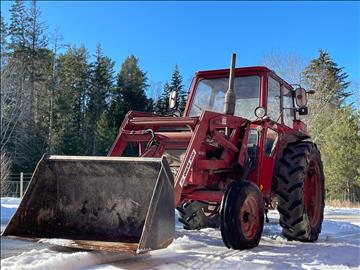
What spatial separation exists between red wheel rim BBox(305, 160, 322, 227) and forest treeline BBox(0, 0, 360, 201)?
6.81 metres

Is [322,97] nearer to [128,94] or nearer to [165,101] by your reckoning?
[165,101]

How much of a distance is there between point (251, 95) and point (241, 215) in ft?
6.79

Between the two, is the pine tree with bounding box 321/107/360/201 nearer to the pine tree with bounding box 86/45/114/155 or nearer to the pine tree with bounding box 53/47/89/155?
the pine tree with bounding box 53/47/89/155

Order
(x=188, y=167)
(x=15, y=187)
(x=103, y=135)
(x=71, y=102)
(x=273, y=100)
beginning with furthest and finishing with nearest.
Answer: (x=71, y=102) < (x=103, y=135) < (x=15, y=187) < (x=273, y=100) < (x=188, y=167)

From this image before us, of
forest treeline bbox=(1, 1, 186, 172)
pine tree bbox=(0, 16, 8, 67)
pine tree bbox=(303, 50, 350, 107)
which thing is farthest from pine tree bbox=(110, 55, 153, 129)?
pine tree bbox=(303, 50, 350, 107)

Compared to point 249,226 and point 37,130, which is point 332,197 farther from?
point 37,130

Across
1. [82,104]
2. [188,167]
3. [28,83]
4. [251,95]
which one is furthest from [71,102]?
[188,167]

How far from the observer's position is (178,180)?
4781 mm

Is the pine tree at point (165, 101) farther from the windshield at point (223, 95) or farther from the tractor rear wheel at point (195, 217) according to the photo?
the tractor rear wheel at point (195, 217)

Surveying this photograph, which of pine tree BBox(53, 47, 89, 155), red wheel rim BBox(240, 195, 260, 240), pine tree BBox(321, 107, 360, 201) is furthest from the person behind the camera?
pine tree BBox(53, 47, 89, 155)

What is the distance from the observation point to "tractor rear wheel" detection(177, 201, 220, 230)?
7137mm

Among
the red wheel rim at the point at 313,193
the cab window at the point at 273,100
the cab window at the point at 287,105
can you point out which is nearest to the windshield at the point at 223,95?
the cab window at the point at 273,100

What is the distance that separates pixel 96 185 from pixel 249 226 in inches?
69.8

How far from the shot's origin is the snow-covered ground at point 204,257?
4.19 metres
